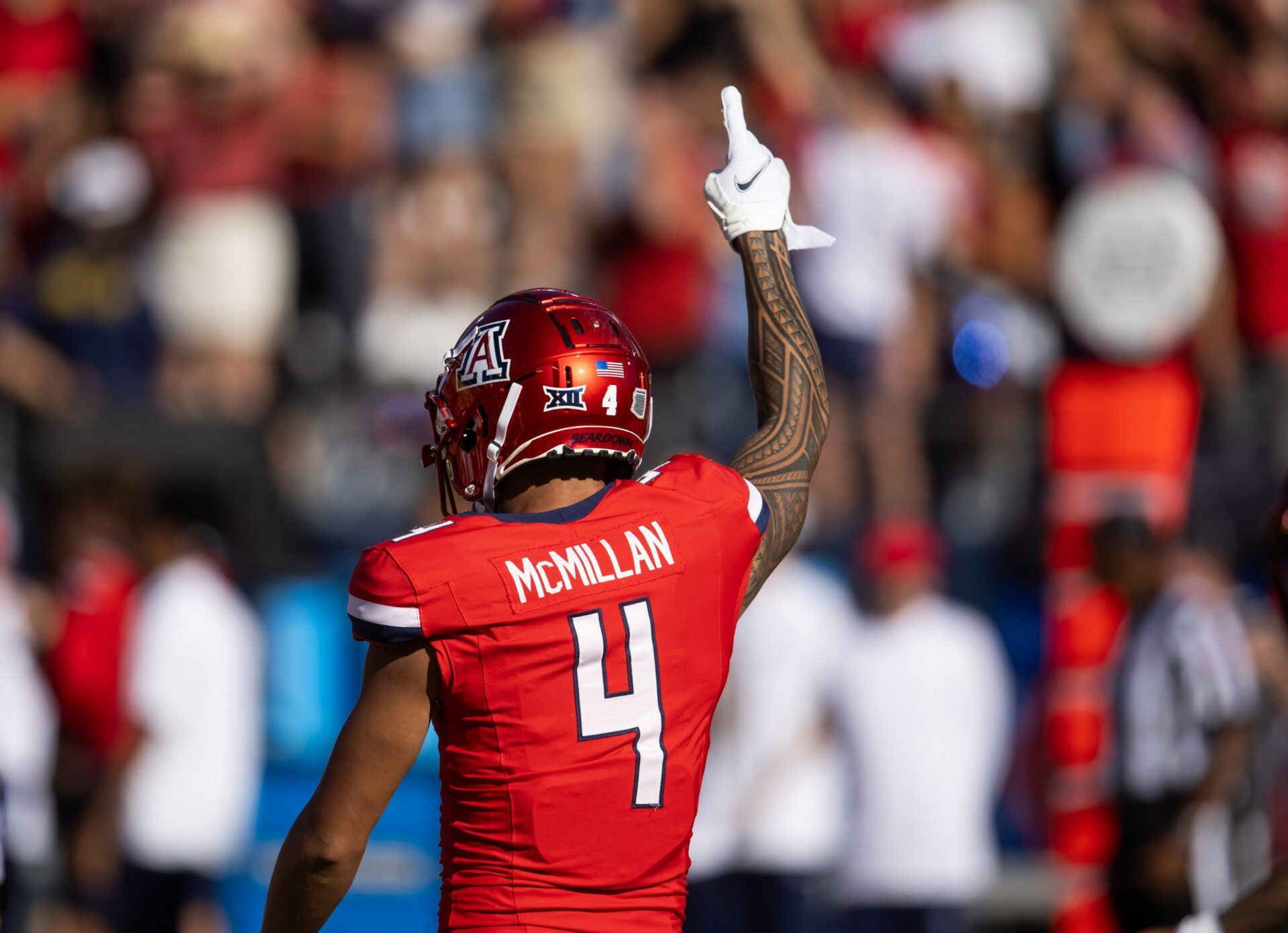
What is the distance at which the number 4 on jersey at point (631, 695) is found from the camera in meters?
3.10

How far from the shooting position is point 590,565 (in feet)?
10.2

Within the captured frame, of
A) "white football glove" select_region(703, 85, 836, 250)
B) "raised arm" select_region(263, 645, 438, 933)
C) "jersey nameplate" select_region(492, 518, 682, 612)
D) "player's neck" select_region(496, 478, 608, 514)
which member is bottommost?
"raised arm" select_region(263, 645, 438, 933)

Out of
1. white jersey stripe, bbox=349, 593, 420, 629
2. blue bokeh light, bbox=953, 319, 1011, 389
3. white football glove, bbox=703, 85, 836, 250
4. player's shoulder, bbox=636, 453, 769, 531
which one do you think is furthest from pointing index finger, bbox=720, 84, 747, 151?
blue bokeh light, bbox=953, 319, 1011, 389

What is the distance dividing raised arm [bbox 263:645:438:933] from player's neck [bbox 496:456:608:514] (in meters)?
0.43

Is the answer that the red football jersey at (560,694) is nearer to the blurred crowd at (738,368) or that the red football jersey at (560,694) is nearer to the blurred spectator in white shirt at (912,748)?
the blurred crowd at (738,368)

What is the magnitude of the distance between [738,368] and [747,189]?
550cm


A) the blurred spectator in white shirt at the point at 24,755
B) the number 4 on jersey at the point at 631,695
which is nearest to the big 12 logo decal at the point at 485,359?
the number 4 on jersey at the point at 631,695

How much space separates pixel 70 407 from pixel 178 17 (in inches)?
97.8

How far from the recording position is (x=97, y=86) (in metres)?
11.3

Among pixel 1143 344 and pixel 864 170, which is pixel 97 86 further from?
pixel 1143 344

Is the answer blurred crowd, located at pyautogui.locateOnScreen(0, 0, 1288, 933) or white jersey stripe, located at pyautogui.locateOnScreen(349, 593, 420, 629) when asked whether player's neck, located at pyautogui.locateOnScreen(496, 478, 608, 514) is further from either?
blurred crowd, located at pyautogui.locateOnScreen(0, 0, 1288, 933)

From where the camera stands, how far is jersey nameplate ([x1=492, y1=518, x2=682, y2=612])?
120 inches

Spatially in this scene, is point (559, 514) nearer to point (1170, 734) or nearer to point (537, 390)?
point (537, 390)

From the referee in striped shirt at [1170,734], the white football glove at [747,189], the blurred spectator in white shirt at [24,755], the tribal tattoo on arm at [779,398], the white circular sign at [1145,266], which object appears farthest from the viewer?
the white circular sign at [1145,266]
